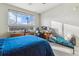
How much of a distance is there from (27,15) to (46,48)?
0.58 meters

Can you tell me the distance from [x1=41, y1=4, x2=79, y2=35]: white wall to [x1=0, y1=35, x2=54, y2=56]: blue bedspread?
305mm

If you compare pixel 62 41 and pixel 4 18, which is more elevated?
pixel 4 18

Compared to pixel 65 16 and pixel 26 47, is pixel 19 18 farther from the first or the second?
pixel 65 16

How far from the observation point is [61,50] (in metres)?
2.02

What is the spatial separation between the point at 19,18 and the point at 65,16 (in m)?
0.70

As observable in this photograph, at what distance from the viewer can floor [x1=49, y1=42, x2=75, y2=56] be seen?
6.61 ft

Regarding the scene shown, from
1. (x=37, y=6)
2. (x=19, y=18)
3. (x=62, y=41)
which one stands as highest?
(x=37, y=6)

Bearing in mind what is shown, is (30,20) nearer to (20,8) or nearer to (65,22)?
(20,8)

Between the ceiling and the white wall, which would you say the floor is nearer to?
the white wall

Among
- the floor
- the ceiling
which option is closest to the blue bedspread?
the floor

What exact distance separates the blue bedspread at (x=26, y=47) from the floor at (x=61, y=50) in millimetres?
62

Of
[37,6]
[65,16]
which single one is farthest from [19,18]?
[65,16]

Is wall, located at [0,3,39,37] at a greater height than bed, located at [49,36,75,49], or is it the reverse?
wall, located at [0,3,39,37]

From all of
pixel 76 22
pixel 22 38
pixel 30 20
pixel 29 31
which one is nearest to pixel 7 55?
pixel 22 38
